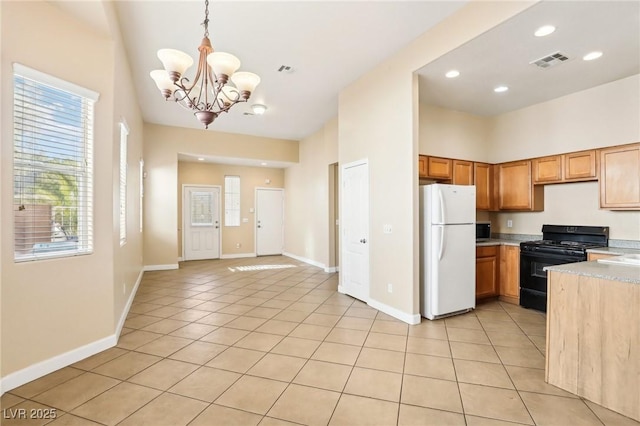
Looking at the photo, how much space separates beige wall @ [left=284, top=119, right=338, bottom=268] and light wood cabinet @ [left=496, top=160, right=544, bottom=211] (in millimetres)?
3137

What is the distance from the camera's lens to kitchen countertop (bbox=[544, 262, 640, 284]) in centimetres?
200

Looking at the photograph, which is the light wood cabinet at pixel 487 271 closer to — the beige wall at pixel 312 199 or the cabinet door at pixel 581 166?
the cabinet door at pixel 581 166

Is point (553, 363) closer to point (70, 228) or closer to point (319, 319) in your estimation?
point (319, 319)

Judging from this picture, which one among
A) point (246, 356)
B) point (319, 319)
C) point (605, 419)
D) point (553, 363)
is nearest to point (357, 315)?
point (319, 319)

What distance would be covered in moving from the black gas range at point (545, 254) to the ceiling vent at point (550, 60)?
220 centimetres

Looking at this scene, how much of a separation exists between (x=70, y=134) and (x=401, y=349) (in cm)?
364

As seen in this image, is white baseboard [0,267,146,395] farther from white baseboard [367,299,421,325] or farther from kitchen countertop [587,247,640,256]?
kitchen countertop [587,247,640,256]

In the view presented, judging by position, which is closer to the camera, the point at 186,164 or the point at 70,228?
the point at 70,228

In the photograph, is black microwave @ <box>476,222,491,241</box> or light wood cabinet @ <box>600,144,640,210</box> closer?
light wood cabinet @ <box>600,144,640,210</box>

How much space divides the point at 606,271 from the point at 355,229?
2908mm

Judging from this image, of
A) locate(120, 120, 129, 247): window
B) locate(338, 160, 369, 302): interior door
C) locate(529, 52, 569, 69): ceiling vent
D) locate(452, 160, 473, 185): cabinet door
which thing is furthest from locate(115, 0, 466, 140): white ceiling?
locate(452, 160, 473, 185): cabinet door

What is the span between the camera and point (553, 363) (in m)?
2.33

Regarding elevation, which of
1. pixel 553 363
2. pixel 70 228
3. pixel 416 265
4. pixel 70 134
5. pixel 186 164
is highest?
pixel 186 164

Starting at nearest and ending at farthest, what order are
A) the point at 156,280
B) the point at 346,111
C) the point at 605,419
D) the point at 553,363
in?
the point at 605,419 → the point at 553,363 → the point at 346,111 → the point at 156,280
